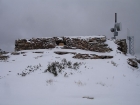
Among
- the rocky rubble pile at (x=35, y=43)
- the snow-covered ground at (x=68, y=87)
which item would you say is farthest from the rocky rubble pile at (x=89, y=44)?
the snow-covered ground at (x=68, y=87)

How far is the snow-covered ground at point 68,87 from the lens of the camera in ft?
11.9

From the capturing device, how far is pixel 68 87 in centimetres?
493

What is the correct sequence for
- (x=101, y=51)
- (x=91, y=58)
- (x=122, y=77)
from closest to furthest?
(x=122, y=77), (x=91, y=58), (x=101, y=51)

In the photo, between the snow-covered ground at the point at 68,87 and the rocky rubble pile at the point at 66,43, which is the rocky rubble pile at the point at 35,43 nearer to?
the rocky rubble pile at the point at 66,43

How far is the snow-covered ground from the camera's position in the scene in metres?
3.64

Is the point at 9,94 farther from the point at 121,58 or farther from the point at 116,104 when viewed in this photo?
the point at 121,58

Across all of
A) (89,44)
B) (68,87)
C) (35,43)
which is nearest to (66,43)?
(89,44)

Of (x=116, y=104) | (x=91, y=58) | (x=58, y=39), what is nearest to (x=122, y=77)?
(x=91, y=58)

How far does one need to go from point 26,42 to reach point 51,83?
750 centimetres

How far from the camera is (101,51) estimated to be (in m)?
11.5

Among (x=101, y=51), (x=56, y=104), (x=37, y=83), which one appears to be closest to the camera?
(x=56, y=104)

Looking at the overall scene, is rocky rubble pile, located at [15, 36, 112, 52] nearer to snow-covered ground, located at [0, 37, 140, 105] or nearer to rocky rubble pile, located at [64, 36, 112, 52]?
rocky rubble pile, located at [64, 36, 112, 52]

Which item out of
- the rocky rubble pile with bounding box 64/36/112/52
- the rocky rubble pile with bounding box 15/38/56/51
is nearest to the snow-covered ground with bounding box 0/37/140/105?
the rocky rubble pile with bounding box 64/36/112/52

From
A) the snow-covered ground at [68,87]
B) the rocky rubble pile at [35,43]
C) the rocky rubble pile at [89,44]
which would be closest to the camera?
Answer: the snow-covered ground at [68,87]
